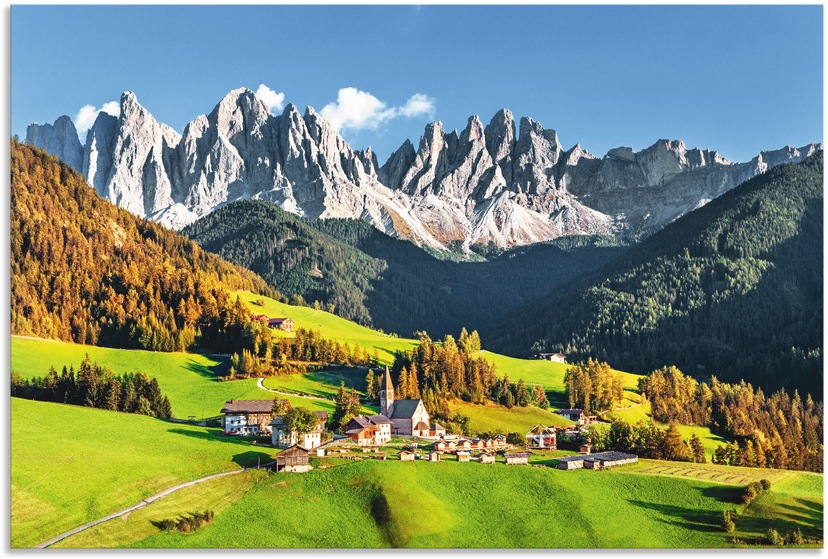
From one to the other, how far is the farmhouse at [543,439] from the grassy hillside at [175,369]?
1829cm

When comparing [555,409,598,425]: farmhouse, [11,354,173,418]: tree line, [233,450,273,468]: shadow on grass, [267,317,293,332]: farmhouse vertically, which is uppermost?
[267,317,293,332]: farmhouse

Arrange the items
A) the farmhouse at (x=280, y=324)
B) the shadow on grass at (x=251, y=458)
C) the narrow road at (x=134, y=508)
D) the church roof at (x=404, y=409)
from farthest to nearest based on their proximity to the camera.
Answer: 1. the farmhouse at (x=280, y=324)
2. the church roof at (x=404, y=409)
3. the shadow on grass at (x=251, y=458)
4. the narrow road at (x=134, y=508)

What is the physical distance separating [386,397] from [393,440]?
773 cm

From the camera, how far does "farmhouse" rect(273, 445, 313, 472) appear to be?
57969 mm

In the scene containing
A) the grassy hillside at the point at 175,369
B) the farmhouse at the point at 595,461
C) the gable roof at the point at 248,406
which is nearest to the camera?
the farmhouse at the point at 595,461

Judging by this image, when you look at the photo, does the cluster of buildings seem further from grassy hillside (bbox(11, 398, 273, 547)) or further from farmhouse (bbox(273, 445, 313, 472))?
farmhouse (bbox(273, 445, 313, 472))

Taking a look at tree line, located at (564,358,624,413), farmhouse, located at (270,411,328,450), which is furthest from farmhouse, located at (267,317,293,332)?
farmhouse, located at (270,411,328,450)

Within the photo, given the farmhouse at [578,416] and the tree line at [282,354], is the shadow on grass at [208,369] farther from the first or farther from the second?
the farmhouse at [578,416]

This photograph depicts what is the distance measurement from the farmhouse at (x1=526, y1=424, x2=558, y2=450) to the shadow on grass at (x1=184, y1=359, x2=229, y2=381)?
1318 inches

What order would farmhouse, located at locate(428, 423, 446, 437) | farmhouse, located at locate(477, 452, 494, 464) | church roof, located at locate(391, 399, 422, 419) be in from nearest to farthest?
farmhouse, located at locate(477, 452, 494, 464), farmhouse, located at locate(428, 423, 446, 437), church roof, located at locate(391, 399, 422, 419)

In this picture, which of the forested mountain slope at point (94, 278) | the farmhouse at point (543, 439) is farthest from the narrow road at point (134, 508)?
the forested mountain slope at point (94, 278)

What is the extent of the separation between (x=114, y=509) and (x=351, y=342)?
222 feet

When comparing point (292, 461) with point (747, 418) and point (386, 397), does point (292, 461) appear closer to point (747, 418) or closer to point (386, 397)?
point (386, 397)

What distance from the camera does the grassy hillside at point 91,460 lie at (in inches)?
1967
